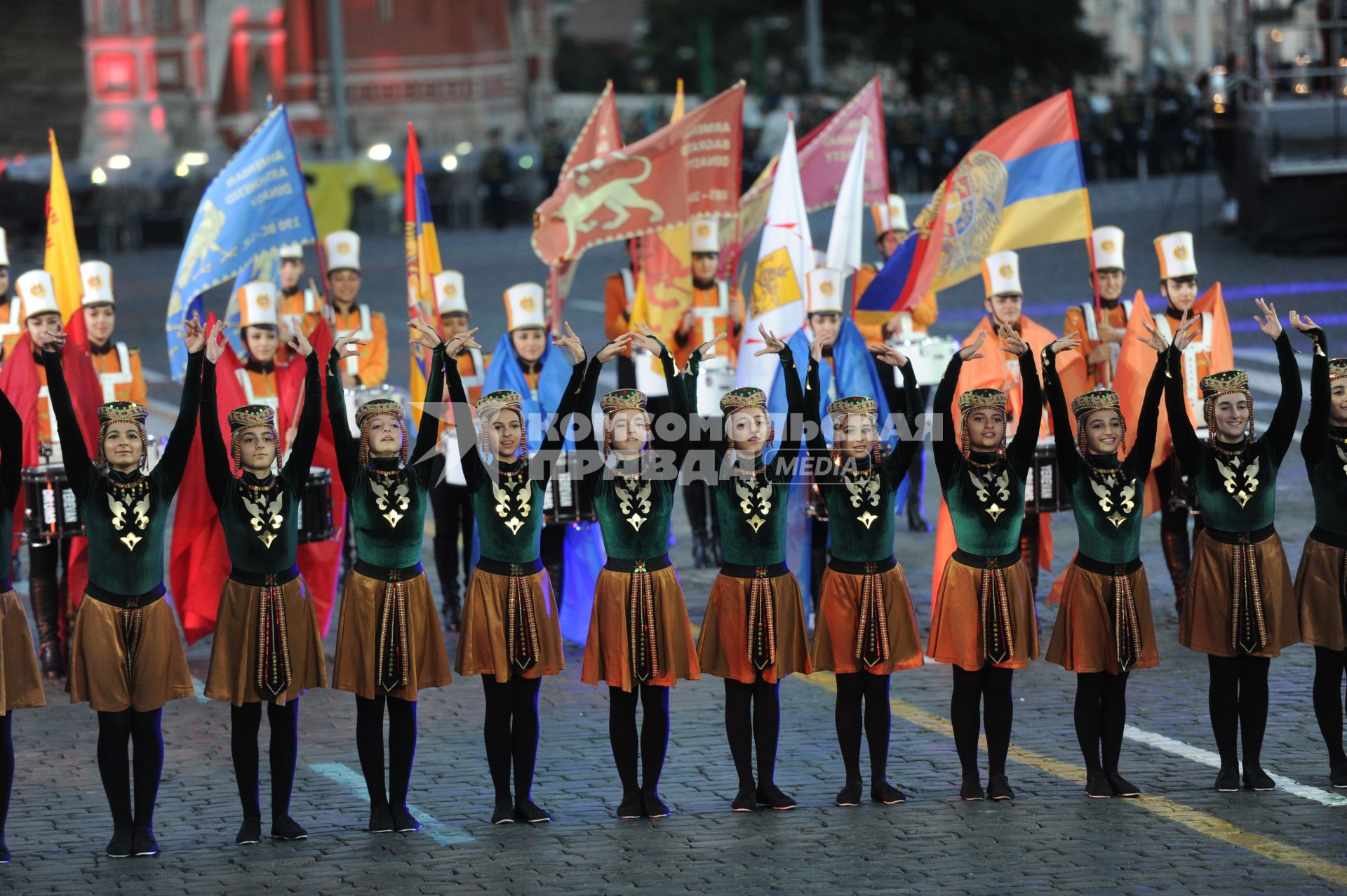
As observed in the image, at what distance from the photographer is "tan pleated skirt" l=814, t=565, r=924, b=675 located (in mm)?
7859

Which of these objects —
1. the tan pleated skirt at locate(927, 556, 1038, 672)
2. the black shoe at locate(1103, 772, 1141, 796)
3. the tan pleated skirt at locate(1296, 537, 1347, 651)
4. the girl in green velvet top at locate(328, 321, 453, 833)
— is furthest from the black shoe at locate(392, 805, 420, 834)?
the tan pleated skirt at locate(1296, 537, 1347, 651)

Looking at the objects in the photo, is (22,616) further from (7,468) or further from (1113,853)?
(1113,853)

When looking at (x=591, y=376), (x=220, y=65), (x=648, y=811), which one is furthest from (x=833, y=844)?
(x=220, y=65)

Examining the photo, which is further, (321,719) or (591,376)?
(321,719)

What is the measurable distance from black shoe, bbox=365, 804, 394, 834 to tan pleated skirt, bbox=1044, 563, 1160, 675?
260cm

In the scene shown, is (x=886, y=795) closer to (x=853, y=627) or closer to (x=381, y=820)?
(x=853, y=627)

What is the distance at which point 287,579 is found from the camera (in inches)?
307

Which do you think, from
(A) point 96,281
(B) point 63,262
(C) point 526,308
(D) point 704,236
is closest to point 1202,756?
(C) point 526,308

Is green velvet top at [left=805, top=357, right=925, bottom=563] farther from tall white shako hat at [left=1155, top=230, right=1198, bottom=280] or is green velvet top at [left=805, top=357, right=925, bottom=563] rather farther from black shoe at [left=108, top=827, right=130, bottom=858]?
tall white shako hat at [left=1155, top=230, right=1198, bottom=280]

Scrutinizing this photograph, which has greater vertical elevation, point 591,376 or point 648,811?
point 591,376

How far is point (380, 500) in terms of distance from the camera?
779 centimetres

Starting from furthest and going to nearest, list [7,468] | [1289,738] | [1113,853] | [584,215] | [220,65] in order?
1. [220,65]
2. [584,215]
3. [1289,738]
4. [7,468]
5. [1113,853]

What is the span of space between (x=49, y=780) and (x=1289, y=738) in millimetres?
5243

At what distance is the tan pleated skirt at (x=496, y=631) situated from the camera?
25.6 ft
